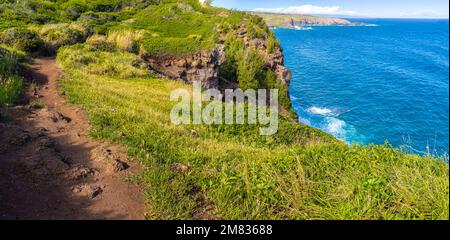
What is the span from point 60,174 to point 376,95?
192ft

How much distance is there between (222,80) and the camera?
31578mm

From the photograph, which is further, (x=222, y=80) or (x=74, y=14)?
(x=74, y=14)

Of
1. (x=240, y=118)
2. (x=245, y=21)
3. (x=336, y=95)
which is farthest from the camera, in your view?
(x=336, y=95)

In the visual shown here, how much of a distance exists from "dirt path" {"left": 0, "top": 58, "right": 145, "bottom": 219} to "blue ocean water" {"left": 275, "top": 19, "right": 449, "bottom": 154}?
2193 centimetres

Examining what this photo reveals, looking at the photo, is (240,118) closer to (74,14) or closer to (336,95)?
(74,14)

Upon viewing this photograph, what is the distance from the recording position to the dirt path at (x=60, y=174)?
223 inches

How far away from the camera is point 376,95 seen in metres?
56.7

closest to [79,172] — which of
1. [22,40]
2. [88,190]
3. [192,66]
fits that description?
[88,190]

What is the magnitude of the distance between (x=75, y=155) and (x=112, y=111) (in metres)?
3.63

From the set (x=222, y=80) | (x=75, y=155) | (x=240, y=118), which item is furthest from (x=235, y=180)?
(x=222, y=80)

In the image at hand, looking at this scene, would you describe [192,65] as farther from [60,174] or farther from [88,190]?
[88,190]

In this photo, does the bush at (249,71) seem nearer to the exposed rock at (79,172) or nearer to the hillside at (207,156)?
the hillside at (207,156)

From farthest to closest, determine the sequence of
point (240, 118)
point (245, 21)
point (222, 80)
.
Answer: point (245, 21), point (222, 80), point (240, 118)

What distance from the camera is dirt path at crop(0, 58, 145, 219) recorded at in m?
5.66
